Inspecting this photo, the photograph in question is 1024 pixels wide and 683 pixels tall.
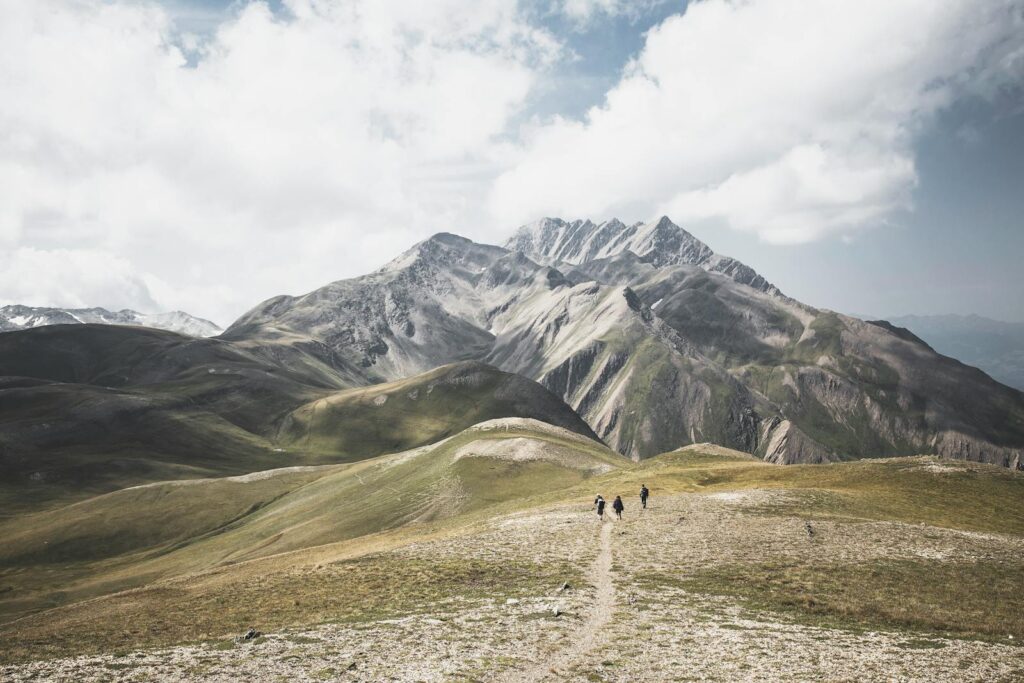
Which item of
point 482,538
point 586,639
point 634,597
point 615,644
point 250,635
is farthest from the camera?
point 482,538

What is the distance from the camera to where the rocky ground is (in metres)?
25.5

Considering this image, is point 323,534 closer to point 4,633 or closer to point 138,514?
point 4,633

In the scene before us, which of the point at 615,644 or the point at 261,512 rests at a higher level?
the point at 615,644

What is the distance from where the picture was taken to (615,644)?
28.5 m

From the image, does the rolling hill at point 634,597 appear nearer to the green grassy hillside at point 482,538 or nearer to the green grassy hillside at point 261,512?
the green grassy hillside at point 482,538

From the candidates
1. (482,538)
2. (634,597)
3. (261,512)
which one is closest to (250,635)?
(634,597)

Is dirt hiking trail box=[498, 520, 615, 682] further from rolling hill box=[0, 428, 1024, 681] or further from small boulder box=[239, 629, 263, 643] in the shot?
small boulder box=[239, 629, 263, 643]

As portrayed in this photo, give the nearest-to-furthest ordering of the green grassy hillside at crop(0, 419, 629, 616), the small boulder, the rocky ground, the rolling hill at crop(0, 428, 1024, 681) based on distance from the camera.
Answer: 1. the rocky ground
2. the rolling hill at crop(0, 428, 1024, 681)
3. the small boulder
4. the green grassy hillside at crop(0, 419, 629, 616)

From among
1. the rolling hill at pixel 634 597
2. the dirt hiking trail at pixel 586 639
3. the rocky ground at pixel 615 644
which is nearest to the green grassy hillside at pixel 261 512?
the rolling hill at pixel 634 597

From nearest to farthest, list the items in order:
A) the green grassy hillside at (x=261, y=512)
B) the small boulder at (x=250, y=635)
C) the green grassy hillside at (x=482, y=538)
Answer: the small boulder at (x=250, y=635)
the green grassy hillside at (x=482, y=538)
the green grassy hillside at (x=261, y=512)

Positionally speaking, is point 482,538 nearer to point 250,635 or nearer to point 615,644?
point 250,635

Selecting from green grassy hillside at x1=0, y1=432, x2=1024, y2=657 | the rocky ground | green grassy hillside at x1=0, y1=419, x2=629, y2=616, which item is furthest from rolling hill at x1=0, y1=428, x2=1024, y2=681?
green grassy hillside at x1=0, y1=419, x2=629, y2=616

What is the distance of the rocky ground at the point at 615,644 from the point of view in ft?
83.8

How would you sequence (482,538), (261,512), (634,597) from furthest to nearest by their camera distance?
(261,512) < (482,538) < (634,597)
